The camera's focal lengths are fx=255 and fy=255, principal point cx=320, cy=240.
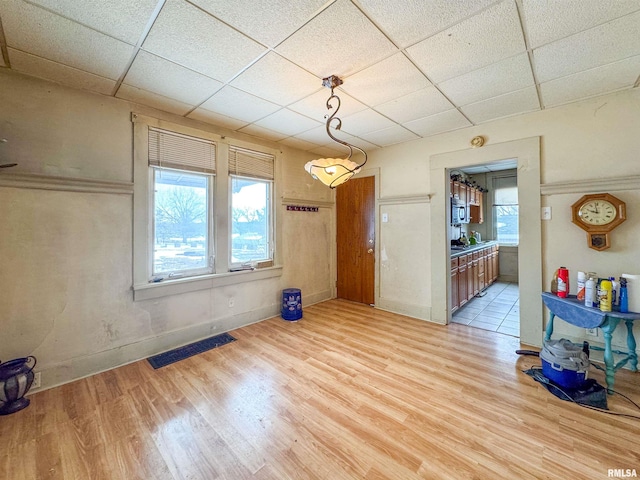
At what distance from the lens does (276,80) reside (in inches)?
87.5

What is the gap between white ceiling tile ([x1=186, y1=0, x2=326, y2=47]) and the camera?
56.9 inches

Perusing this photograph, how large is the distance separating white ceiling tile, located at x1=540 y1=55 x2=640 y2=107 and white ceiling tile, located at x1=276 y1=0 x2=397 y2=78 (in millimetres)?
1687

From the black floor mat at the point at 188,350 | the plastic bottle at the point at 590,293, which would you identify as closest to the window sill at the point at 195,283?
the black floor mat at the point at 188,350

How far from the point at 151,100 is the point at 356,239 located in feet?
11.1

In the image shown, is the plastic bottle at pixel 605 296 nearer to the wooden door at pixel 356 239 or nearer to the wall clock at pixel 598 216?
the wall clock at pixel 598 216

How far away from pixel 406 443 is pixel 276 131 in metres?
3.49

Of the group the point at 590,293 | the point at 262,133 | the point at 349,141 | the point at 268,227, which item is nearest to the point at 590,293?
the point at 590,293

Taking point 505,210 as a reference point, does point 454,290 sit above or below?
below

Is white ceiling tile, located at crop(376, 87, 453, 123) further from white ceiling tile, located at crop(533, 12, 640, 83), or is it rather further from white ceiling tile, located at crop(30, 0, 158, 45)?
white ceiling tile, located at crop(30, 0, 158, 45)

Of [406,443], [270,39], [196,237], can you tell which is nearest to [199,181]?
[196,237]

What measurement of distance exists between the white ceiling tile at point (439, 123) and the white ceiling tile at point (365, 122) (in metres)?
0.32

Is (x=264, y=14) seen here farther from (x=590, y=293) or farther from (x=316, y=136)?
(x=590, y=293)

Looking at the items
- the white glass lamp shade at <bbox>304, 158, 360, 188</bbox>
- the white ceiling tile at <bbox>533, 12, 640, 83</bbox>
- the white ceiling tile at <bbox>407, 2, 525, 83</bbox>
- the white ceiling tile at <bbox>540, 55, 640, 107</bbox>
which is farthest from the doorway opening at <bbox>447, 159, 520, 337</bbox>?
the white glass lamp shade at <bbox>304, 158, 360, 188</bbox>

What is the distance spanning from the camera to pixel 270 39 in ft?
5.67
